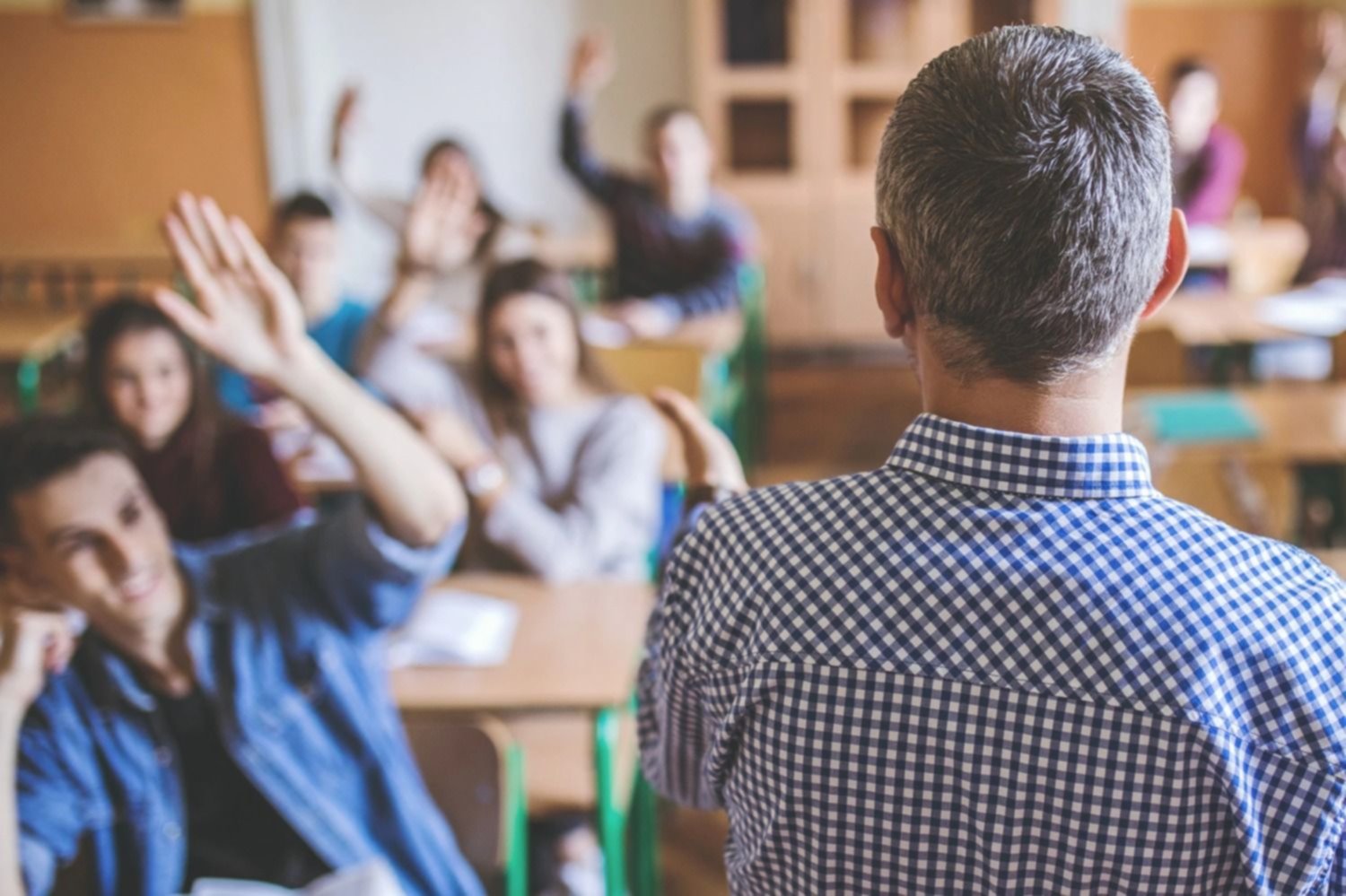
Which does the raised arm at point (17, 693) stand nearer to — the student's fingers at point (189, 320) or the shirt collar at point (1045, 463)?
the student's fingers at point (189, 320)

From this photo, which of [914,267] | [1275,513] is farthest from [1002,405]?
[1275,513]

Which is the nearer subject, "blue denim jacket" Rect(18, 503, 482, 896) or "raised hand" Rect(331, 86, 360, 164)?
"blue denim jacket" Rect(18, 503, 482, 896)

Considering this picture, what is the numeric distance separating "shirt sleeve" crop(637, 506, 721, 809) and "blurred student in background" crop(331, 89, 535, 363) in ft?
7.10

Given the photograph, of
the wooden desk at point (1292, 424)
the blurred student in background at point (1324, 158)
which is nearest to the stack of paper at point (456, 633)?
the wooden desk at point (1292, 424)

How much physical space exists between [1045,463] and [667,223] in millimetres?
3768

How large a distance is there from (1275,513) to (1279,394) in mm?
433

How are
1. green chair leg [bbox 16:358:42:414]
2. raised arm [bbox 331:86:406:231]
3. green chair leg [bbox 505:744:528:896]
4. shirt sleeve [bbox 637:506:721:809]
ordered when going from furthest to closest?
raised arm [bbox 331:86:406:231] → green chair leg [bbox 16:358:42:414] → green chair leg [bbox 505:744:528:896] → shirt sleeve [bbox 637:506:721:809]

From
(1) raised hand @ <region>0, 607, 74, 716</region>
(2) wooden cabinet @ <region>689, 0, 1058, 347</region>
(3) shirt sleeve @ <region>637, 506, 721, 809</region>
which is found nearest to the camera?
(3) shirt sleeve @ <region>637, 506, 721, 809</region>

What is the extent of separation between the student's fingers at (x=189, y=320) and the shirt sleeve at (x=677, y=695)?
0.59 meters

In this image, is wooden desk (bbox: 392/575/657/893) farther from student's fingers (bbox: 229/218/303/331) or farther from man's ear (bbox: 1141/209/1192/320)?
man's ear (bbox: 1141/209/1192/320)

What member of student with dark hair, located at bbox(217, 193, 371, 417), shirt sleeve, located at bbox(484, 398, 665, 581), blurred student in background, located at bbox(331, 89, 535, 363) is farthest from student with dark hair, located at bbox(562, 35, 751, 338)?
shirt sleeve, located at bbox(484, 398, 665, 581)

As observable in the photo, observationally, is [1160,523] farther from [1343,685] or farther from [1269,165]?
[1269,165]

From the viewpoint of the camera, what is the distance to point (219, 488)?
7.98ft

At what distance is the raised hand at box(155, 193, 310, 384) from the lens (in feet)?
4.17
